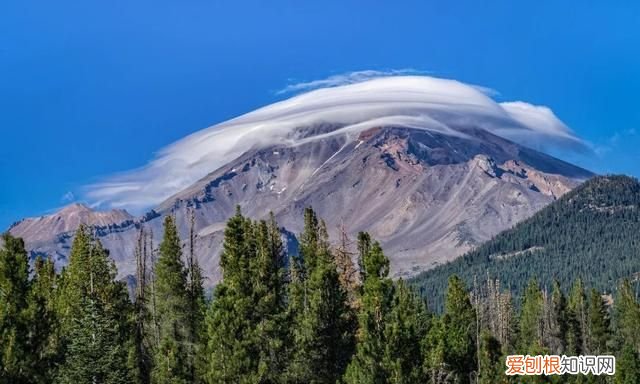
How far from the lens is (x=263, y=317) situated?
281 ft

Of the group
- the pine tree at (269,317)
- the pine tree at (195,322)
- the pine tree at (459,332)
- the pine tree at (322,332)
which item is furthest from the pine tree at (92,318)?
the pine tree at (459,332)

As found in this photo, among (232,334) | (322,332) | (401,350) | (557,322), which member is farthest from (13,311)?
(557,322)

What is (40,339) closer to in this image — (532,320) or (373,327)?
(373,327)

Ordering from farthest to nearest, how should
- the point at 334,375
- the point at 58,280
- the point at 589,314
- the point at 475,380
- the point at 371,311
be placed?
the point at 589,314
the point at 475,380
the point at 58,280
the point at 334,375
the point at 371,311

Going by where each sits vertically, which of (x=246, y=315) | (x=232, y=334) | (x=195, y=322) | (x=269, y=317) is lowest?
(x=232, y=334)

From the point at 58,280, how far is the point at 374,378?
132 ft

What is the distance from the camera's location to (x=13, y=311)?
76562mm

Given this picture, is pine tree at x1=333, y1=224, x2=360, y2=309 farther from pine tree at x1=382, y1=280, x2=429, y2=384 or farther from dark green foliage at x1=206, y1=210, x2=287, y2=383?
pine tree at x1=382, y1=280, x2=429, y2=384

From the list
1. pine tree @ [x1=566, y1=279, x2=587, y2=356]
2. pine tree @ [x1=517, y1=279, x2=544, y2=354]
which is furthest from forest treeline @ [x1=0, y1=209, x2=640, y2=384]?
pine tree @ [x1=566, y1=279, x2=587, y2=356]

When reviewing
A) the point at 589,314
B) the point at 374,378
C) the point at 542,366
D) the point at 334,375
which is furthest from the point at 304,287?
the point at 589,314

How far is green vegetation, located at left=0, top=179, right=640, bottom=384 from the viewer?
78875 millimetres

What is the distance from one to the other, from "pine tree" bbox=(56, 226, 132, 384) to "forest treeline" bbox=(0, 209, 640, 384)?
0.37 feet

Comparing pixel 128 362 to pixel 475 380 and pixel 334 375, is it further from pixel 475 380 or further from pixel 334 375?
pixel 475 380

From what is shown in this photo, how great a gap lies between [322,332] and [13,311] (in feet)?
92.8
